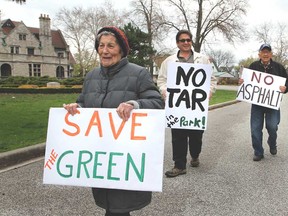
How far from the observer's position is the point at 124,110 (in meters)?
2.33

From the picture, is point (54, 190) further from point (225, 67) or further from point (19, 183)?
point (225, 67)

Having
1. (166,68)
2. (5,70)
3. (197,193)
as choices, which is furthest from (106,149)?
(5,70)

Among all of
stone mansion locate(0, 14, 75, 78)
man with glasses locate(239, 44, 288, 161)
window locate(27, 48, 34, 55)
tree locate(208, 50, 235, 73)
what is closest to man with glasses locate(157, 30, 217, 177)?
man with glasses locate(239, 44, 288, 161)

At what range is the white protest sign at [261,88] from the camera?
5.57 m

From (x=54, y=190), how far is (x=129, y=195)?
2.13 meters

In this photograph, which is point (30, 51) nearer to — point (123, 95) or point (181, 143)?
point (181, 143)

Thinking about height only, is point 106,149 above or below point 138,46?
below

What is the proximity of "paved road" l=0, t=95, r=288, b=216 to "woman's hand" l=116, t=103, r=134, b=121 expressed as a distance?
158 centimetres

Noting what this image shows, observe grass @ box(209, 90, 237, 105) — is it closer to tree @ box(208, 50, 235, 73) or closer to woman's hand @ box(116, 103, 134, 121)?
woman's hand @ box(116, 103, 134, 121)

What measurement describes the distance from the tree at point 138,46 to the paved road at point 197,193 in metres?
24.1

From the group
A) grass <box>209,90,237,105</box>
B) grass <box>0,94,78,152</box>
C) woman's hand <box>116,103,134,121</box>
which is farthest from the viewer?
grass <box>209,90,237,105</box>

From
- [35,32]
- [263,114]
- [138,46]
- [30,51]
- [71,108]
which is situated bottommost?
[263,114]

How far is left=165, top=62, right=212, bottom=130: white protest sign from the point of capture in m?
4.71

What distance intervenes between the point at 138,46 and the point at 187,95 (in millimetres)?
25567
